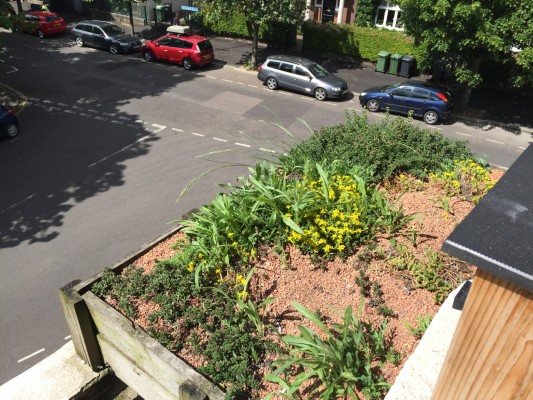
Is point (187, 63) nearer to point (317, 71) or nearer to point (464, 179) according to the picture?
point (317, 71)

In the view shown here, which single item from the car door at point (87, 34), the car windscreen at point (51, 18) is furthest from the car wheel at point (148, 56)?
the car windscreen at point (51, 18)

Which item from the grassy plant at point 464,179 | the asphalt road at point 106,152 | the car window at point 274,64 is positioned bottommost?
the asphalt road at point 106,152

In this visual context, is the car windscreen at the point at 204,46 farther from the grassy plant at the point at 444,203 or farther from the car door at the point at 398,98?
the grassy plant at the point at 444,203

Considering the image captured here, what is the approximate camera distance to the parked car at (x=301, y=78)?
19.0 m

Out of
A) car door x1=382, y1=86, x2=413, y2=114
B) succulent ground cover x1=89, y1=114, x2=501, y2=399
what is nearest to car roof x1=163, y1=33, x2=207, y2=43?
car door x1=382, y1=86, x2=413, y2=114

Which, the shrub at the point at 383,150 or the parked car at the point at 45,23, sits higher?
the shrub at the point at 383,150

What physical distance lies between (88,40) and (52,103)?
8201 millimetres

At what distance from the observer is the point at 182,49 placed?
21.9m

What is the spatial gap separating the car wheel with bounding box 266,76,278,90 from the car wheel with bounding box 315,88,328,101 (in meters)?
2.01

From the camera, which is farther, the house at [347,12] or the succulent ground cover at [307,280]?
the house at [347,12]

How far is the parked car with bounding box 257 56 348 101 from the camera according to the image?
19016 mm

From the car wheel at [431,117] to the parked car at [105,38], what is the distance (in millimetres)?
15769

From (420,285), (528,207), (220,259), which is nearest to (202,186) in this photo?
(220,259)

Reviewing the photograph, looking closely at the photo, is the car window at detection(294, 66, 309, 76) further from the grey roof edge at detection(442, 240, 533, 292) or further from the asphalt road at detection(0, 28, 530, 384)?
the grey roof edge at detection(442, 240, 533, 292)
